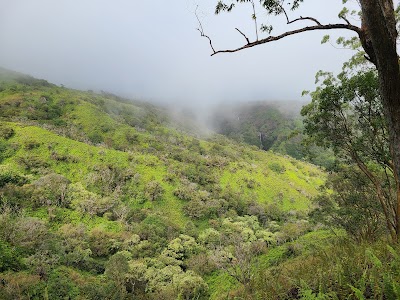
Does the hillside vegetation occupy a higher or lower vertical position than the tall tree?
lower

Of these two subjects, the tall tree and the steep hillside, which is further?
the steep hillside

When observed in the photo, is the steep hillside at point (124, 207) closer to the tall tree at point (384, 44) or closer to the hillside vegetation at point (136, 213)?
the hillside vegetation at point (136, 213)

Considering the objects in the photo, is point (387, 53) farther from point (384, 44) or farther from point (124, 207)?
point (124, 207)

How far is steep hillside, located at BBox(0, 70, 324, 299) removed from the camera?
113 ft

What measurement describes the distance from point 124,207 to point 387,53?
5875cm

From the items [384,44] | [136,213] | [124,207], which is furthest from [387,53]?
[124,207]

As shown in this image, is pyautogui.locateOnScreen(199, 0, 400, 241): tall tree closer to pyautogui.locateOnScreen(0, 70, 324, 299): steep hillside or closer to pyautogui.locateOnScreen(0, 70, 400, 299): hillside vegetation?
pyautogui.locateOnScreen(0, 70, 400, 299): hillside vegetation

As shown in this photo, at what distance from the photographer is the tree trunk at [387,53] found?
16.5 ft

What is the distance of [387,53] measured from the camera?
5.09 m

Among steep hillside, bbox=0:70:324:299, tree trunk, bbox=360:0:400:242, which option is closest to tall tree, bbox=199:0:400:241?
tree trunk, bbox=360:0:400:242

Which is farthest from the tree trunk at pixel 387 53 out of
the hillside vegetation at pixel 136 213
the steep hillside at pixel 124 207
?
the steep hillside at pixel 124 207

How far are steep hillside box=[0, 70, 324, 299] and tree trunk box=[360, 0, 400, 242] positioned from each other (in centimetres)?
1360

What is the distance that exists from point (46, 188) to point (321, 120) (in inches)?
2041

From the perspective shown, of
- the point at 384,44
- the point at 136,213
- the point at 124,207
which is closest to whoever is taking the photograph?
the point at 384,44
